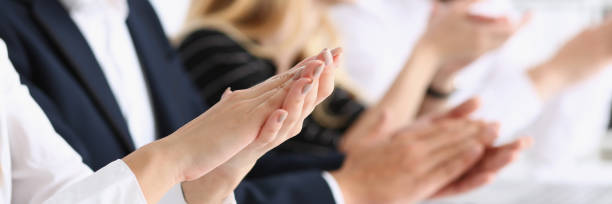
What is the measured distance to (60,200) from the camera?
0.43 m

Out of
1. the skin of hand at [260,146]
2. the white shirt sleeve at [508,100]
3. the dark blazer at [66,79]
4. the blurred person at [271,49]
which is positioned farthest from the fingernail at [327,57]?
the white shirt sleeve at [508,100]

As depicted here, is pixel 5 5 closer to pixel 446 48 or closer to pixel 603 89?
pixel 446 48

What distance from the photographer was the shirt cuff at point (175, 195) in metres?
0.48

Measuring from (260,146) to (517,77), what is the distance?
3.13 feet

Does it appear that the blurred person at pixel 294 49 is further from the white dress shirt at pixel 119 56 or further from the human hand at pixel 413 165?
the white dress shirt at pixel 119 56

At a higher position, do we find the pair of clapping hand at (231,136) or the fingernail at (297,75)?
the fingernail at (297,75)

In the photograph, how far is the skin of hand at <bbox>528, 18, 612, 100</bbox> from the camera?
1282 millimetres

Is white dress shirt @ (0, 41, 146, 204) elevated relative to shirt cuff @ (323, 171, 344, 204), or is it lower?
lower

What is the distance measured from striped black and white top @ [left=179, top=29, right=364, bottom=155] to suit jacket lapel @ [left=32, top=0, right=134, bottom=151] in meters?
0.36

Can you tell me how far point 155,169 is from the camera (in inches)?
16.9

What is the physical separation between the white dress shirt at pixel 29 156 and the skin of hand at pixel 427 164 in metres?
0.37

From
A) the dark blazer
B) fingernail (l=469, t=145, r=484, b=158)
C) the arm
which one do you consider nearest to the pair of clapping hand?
the dark blazer

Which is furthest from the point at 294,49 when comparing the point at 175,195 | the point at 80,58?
the point at 175,195

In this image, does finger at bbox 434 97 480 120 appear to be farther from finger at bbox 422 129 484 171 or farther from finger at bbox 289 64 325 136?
finger at bbox 289 64 325 136
